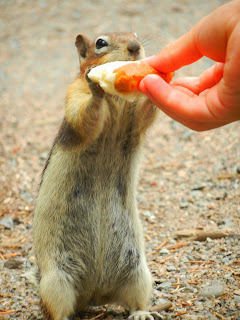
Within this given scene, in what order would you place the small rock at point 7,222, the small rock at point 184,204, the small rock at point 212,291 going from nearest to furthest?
the small rock at point 212,291 < the small rock at point 7,222 < the small rock at point 184,204

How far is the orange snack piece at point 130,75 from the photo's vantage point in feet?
10.5

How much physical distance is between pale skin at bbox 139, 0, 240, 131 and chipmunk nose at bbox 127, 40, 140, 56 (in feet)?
1.10

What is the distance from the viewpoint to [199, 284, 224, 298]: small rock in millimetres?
3916

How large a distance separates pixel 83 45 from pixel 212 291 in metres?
2.50

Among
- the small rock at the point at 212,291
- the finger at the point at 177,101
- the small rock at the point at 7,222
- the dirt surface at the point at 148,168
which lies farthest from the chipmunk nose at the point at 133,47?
the small rock at the point at 7,222

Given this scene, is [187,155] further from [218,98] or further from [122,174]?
[218,98]

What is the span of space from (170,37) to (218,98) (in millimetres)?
8169

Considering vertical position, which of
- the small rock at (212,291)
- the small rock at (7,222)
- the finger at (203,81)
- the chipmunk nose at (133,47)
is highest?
the chipmunk nose at (133,47)

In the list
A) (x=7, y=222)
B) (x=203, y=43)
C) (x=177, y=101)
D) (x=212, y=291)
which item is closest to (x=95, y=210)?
(x=212, y=291)

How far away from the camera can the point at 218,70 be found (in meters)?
3.36

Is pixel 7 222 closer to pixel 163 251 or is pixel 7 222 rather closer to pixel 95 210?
pixel 163 251

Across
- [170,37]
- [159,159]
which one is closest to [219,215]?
[159,159]

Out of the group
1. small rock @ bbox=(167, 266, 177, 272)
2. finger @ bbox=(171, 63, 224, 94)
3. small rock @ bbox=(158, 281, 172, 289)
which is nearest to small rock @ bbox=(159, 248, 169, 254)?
small rock @ bbox=(167, 266, 177, 272)

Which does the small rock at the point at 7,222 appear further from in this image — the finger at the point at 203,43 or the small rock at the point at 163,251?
the finger at the point at 203,43
